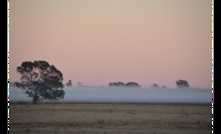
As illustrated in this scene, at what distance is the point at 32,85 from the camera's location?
45781 millimetres

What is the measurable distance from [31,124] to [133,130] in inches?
271

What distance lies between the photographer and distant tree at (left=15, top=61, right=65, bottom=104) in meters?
46.0

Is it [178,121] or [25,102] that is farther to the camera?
[25,102]

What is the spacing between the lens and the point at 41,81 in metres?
45.9

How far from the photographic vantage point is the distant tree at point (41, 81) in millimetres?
46000

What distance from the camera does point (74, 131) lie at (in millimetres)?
20234
